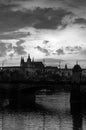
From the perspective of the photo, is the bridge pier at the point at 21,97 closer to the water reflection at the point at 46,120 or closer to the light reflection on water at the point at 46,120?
the water reflection at the point at 46,120

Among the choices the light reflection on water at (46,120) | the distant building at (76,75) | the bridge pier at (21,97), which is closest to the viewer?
the light reflection on water at (46,120)

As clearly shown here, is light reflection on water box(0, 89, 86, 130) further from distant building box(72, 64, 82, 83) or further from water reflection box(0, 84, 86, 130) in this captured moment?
distant building box(72, 64, 82, 83)

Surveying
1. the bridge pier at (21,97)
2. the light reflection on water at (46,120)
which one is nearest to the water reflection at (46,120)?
the light reflection on water at (46,120)

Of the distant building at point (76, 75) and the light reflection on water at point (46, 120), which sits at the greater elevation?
the distant building at point (76, 75)

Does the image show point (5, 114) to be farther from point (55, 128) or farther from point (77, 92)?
point (77, 92)

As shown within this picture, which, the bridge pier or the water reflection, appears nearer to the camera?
the water reflection

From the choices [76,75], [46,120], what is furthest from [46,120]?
[76,75]

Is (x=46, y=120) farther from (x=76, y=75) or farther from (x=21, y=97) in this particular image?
(x=21, y=97)

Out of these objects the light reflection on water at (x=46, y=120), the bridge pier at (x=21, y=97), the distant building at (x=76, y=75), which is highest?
the distant building at (x=76, y=75)

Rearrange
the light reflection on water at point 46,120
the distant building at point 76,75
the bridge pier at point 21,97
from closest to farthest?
the light reflection on water at point 46,120, the distant building at point 76,75, the bridge pier at point 21,97

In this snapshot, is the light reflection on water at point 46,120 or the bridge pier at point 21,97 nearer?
the light reflection on water at point 46,120

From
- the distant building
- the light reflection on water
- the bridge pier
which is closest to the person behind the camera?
the light reflection on water

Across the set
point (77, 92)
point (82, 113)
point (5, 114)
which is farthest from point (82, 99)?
point (5, 114)

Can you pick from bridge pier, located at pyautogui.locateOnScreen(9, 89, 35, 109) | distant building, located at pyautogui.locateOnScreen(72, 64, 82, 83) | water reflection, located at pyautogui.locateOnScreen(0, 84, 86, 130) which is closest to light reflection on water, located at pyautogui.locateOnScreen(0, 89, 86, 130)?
water reflection, located at pyautogui.locateOnScreen(0, 84, 86, 130)
